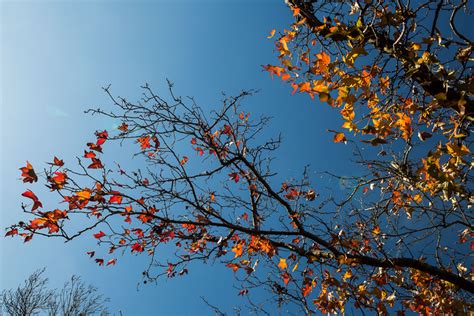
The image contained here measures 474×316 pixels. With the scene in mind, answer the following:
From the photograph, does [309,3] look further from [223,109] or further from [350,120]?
[350,120]

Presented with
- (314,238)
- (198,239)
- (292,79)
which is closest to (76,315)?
(198,239)

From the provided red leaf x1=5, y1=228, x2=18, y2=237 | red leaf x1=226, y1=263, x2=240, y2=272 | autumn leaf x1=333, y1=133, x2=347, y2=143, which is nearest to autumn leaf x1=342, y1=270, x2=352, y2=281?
red leaf x1=226, y1=263, x2=240, y2=272

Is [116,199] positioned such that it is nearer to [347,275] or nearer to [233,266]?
[233,266]

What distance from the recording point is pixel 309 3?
3.95 meters

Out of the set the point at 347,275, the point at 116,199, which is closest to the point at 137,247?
the point at 116,199

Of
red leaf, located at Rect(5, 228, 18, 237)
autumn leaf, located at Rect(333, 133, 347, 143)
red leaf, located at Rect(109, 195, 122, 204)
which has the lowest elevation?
red leaf, located at Rect(5, 228, 18, 237)

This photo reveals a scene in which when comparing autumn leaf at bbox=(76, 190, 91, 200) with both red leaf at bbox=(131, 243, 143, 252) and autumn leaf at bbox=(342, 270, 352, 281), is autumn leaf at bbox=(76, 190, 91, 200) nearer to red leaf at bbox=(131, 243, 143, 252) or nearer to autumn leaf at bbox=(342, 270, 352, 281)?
red leaf at bbox=(131, 243, 143, 252)

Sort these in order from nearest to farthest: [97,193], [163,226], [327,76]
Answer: [327,76], [97,193], [163,226]

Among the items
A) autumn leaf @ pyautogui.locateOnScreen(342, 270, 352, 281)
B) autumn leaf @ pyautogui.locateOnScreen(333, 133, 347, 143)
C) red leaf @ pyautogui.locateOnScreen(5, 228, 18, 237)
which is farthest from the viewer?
autumn leaf @ pyautogui.locateOnScreen(342, 270, 352, 281)

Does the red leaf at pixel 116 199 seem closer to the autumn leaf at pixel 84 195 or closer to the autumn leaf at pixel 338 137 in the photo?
the autumn leaf at pixel 84 195

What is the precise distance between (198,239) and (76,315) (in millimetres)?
14659

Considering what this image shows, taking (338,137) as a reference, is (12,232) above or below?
below

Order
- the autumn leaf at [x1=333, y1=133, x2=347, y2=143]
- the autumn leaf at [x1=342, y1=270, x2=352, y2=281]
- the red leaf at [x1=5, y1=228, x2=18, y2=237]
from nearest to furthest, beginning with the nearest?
the autumn leaf at [x1=333, y1=133, x2=347, y2=143], the red leaf at [x1=5, y1=228, x2=18, y2=237], the autumn leaf at [x1=342, y1=270, x2=352, y2=281]

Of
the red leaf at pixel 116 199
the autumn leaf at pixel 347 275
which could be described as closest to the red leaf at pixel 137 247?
the red leaf at pixel 116 199
